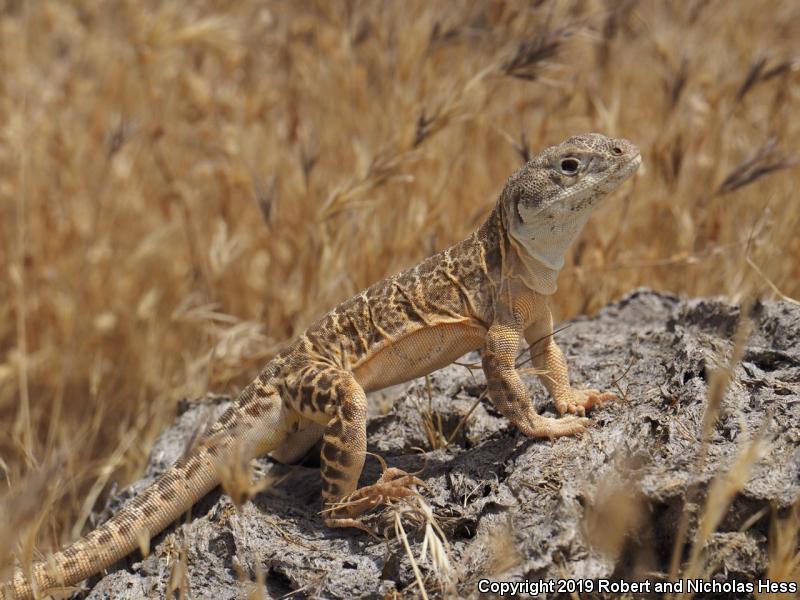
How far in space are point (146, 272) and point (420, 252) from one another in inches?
104

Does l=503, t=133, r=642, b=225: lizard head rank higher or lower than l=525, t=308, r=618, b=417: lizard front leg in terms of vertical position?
higher

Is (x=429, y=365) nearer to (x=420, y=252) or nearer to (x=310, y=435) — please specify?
(x=310, y=435)

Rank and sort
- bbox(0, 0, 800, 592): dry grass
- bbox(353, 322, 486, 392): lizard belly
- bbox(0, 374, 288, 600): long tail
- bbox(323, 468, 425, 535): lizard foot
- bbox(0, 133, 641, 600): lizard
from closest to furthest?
bbox(323, 468, 425, 535): lizard foot < bbox(0, 133, 641, 600): lizard < bbox(0, 374, 288, 600): long tail < bbox(353, 322, 486, 392): lizard belly < bbox(0, 0, 800, 592): dry grass

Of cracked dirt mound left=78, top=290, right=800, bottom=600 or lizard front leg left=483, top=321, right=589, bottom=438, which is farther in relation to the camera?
lizard front leg left=483, top=321, right=589, bottom=438

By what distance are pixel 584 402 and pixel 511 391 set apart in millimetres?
379

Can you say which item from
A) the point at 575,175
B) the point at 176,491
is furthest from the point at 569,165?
the point at 176,491

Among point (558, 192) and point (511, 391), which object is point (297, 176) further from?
point (511, 391)

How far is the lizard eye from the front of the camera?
3.69 m

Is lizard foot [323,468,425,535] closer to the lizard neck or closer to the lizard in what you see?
the lizard

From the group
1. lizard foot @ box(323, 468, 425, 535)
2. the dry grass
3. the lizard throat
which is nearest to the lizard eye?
the lizard throat

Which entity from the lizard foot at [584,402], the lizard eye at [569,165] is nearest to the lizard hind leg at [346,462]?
the lizard foot at [584,402]

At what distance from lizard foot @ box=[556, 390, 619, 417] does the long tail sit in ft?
4.32

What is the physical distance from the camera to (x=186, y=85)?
23.9 feet

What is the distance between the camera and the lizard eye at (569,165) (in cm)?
369
